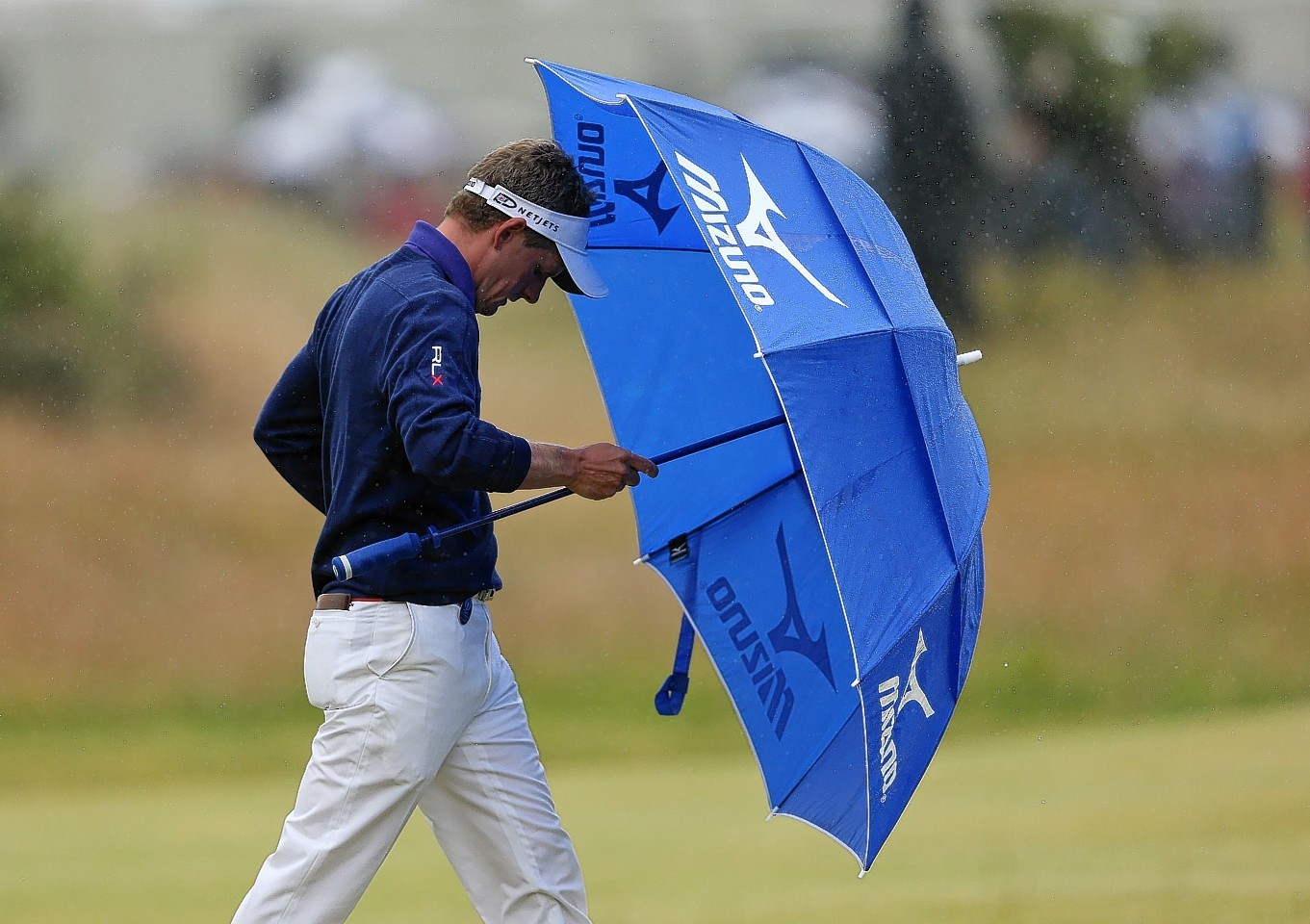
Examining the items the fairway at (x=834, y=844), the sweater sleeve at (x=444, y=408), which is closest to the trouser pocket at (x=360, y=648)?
the sweater sleeve at (x=444, y=408)

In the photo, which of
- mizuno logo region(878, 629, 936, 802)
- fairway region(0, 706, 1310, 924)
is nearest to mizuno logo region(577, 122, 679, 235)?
mizuno logo region(878, 629, 936, 802)

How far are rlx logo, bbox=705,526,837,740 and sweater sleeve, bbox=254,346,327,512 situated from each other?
27.2 inches

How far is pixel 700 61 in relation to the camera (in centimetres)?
720

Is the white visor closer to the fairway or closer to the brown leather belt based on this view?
the brown leather belt

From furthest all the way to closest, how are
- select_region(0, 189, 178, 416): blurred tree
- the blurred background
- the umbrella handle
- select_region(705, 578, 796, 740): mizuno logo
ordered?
select_region(0, 189, 178, 416): blurred tree < the blurred background < select_region(705, 578, 796, 740): mizuno logo < the umbrella handle

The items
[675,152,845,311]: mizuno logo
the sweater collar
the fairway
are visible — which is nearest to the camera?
[675,152,845,311]: mizuno logo

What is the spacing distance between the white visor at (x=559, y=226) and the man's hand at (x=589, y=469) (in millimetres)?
256

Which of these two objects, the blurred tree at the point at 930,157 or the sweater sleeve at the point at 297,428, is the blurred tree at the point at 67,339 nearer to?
the blurred tree at the point at 930,157

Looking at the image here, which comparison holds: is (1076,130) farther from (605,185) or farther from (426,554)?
(426,554)

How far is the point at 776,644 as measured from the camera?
2.51 metres

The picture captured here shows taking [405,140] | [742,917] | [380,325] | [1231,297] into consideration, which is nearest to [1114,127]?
[1231,297]

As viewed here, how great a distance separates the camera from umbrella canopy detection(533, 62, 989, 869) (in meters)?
1.98

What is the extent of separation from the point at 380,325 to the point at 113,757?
14.6ft

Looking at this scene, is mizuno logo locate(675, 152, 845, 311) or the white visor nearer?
mizuno logo locate(675, 152, 845, 311)
